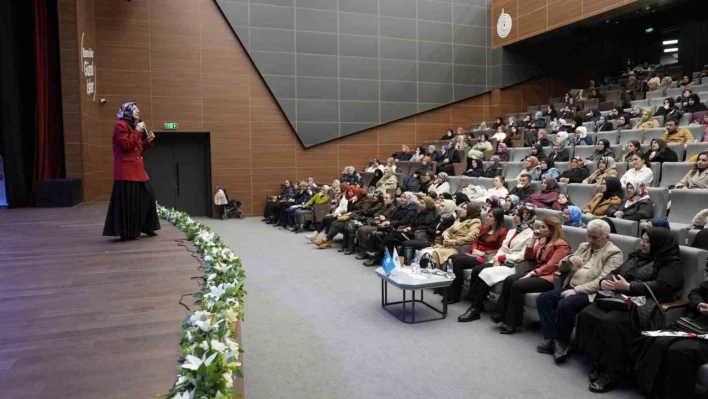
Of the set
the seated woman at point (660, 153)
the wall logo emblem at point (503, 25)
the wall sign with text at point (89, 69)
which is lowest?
the seated woman at point (660, 153)

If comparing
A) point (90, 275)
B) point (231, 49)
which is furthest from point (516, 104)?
point (90, 275)

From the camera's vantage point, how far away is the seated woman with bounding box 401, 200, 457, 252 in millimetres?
6000

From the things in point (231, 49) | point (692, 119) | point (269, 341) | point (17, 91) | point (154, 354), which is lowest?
point (269, 341)

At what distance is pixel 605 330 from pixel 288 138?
32.3 feet

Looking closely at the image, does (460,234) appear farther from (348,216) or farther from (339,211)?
(339,211)

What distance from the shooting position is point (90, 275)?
330cm

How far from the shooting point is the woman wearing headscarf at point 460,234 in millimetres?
5215

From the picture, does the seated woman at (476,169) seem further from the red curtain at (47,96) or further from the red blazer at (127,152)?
the red curtain at (47,96)

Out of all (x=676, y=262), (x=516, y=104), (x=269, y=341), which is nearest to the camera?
(x=676, y=262)

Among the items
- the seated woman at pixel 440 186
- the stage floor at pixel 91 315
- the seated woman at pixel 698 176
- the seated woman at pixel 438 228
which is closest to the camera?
the stage floor at pixel 91 315

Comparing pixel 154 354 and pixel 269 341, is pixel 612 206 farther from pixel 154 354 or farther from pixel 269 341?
pixel 154 354

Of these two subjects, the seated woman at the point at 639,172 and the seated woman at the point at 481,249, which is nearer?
the seated woman at the point at 481,249

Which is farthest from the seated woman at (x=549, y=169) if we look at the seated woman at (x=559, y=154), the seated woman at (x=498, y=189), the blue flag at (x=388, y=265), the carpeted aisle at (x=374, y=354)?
the blue flag at (x=388, y=265)

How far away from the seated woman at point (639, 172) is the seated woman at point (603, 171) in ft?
0.69
